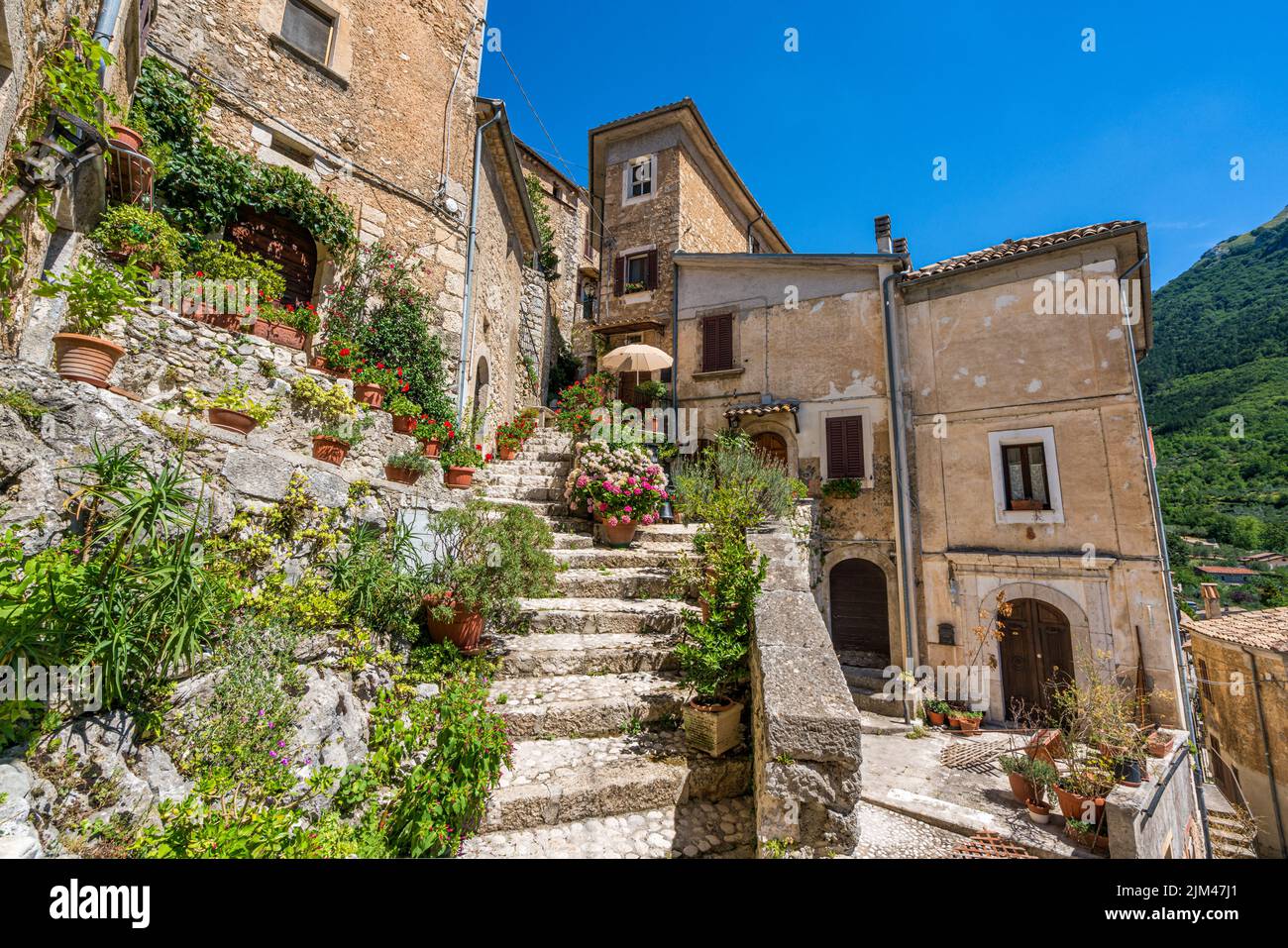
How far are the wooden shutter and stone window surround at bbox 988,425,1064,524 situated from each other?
256cm

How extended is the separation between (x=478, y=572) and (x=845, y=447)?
983cm

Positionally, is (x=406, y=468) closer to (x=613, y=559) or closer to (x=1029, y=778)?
(x=613, y=559)

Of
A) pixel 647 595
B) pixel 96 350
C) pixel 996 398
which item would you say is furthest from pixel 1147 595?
pixel 96 350

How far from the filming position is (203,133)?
6973 mm

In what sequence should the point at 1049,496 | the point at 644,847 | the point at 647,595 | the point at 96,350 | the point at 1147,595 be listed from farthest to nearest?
the point at 1049,496 < the point at 1147,595 < the point at 647,595 < the point at 96,350 < the point at 644,847

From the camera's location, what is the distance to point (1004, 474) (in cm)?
1074

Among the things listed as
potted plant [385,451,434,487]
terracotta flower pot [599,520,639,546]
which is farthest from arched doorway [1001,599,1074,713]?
potted plant [385,451,434,487]

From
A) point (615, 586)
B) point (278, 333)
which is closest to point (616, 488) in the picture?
point (615, 586)

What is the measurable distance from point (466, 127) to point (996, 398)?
→ 12.5 meters

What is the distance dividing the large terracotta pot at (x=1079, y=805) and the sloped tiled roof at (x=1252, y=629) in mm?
10603

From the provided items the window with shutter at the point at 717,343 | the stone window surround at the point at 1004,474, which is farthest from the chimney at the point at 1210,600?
the window with shutter at the point at 717,343

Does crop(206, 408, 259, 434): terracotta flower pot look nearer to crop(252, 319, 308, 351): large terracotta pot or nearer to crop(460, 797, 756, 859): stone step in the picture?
crop(252, 319, 308, 351): large terracotta pot

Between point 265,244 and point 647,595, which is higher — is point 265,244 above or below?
above
